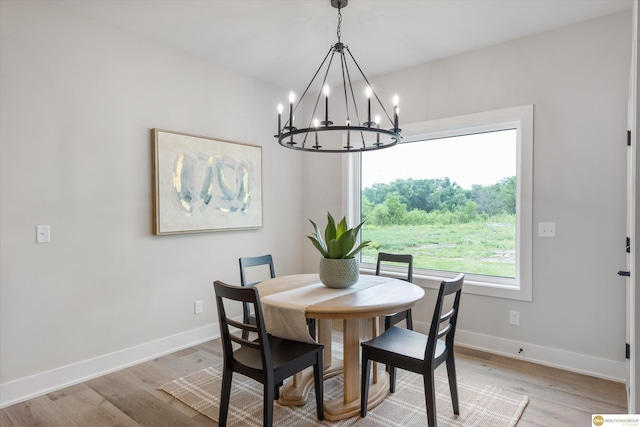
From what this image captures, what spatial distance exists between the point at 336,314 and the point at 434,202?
7.02ft

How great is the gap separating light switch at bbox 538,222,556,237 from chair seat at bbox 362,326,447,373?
4.73 feet

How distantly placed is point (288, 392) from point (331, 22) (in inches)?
104

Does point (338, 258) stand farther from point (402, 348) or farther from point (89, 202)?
point (89, 202)

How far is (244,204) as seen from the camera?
385 cm

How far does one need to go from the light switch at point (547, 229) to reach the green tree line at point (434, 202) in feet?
0.98

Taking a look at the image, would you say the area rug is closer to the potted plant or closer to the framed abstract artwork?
the potted plant

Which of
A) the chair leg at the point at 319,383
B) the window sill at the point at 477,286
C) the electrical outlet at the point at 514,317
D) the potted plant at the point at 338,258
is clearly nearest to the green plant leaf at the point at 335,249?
the potted plant at the point at 338,258

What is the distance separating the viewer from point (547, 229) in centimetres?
296

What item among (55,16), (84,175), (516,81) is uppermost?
(55,16)

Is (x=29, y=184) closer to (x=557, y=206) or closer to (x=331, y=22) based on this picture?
(x=331, y=22)

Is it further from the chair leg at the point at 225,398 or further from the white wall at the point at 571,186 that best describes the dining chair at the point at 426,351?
the white wall at the point at 571,186

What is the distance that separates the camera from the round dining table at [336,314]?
6.68ft

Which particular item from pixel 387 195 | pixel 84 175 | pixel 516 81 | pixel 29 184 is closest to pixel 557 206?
pixel 516 81

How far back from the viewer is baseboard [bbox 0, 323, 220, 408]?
2.42 m
